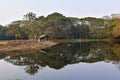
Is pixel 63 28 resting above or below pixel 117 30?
above

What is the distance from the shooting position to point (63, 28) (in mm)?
90188

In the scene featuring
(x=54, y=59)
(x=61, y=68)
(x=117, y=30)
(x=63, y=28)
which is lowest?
(x=54, y=59)

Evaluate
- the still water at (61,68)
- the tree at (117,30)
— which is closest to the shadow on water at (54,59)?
the still water at (61,68)

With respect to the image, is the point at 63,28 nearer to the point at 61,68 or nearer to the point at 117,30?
the point at 117,30

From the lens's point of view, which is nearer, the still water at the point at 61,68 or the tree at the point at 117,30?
the still water at the point at 61,68

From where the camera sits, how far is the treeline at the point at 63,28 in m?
75.2

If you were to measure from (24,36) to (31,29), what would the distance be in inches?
479

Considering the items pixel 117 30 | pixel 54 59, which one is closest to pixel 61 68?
pixel 54 59

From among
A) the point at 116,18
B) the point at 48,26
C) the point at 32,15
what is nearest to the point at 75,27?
the point at 48,26

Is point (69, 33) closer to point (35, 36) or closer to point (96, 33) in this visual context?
point (96, 33)

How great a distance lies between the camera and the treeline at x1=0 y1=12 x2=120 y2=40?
75.2 metres

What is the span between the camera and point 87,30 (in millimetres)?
95000

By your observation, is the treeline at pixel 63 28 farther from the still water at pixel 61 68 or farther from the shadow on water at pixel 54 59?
the still water at pixel 61 68

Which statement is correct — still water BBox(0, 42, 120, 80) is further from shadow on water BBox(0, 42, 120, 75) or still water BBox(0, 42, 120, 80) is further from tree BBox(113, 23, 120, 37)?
tree BBox(113, 23, 120, 37)
